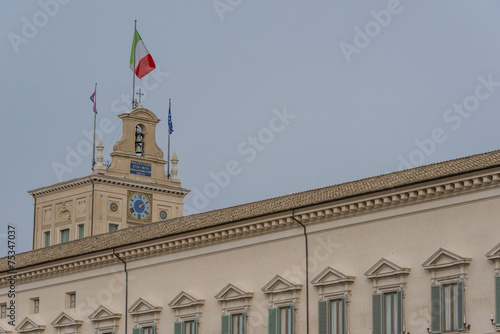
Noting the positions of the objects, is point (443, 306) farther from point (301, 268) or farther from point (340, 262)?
point (301, 268)

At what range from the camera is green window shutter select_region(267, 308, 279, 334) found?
1719 inches

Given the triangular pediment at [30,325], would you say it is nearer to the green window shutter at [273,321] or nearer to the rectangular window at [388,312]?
the green window shutter at [273,321]

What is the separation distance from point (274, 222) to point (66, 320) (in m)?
12.3

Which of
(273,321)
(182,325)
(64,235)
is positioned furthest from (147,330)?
(64,235)

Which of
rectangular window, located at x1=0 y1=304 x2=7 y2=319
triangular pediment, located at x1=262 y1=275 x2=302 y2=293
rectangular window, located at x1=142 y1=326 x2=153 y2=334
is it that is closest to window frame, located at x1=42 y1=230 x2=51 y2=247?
rectangular window, located at x1=0 y1=304 x2=7 y2=319

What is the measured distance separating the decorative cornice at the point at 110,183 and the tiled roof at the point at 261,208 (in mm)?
18256

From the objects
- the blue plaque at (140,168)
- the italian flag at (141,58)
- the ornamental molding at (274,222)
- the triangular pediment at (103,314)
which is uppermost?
the italian flag at (141,58)

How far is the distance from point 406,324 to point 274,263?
251 inches

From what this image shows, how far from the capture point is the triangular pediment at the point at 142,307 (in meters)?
48.4

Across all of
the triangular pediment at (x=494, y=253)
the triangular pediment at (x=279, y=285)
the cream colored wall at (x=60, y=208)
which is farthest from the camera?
the cream colored wall at (x=60, y=208)

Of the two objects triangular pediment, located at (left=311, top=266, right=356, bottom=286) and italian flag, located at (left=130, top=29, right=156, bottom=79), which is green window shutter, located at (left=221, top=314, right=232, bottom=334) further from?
italian flag, located at (left=130, top=29, right=156, bottom=79)

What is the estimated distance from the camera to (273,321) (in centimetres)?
4375

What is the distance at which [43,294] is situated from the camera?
54.2 m

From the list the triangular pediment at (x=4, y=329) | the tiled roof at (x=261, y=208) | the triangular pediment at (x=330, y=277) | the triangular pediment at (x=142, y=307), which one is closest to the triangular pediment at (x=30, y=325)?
the triangular pediment at (x=4, y=329)
